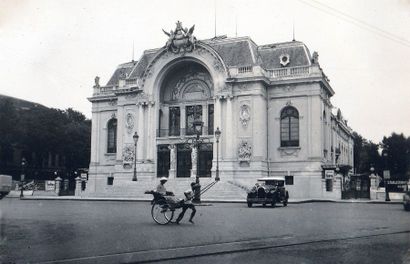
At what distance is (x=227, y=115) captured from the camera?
1690 inches

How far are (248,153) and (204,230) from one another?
2901cm

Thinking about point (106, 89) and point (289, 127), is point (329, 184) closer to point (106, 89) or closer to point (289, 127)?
point (289, 127)

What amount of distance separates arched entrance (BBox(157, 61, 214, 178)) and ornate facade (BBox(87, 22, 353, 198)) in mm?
95

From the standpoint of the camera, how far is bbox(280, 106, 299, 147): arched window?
1698 inches

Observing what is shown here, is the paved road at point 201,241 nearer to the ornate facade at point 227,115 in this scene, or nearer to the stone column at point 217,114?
the ornate facade at point 227,115

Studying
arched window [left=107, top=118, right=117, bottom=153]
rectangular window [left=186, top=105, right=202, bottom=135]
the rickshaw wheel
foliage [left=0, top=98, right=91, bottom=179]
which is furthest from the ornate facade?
the rickshaw wheel

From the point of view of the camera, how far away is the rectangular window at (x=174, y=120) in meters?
47.0

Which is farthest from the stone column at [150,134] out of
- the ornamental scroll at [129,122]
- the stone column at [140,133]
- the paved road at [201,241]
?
the paved road at [201,241]

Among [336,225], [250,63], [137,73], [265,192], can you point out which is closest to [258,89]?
[250,63]

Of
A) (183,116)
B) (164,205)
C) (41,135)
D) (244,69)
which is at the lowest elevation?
(164,205)

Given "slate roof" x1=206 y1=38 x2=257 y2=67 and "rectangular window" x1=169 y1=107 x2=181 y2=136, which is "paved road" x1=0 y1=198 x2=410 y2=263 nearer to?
"slate roof" x1=206 y1=38 x2=257 y2=67

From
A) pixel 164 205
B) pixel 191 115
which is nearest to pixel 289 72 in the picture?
pixel 191 115

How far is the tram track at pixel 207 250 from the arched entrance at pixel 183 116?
32.7 meters

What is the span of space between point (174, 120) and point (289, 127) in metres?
11.3
